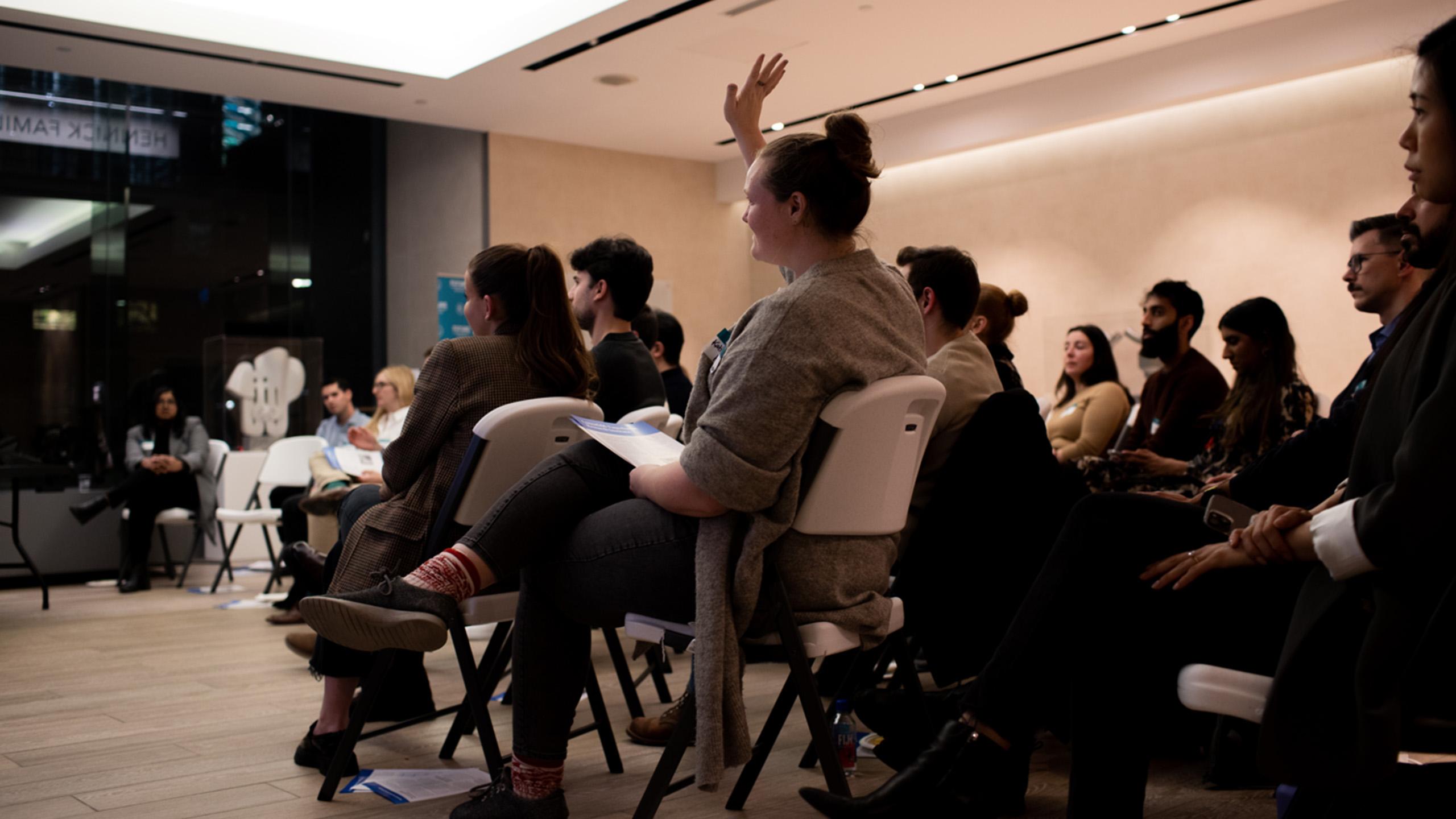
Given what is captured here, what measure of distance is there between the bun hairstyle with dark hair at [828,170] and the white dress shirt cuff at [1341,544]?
0.95m

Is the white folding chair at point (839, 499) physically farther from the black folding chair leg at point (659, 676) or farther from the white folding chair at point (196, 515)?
the white folding chair at point (196, 515)

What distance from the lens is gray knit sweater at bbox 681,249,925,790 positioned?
6.18 ft

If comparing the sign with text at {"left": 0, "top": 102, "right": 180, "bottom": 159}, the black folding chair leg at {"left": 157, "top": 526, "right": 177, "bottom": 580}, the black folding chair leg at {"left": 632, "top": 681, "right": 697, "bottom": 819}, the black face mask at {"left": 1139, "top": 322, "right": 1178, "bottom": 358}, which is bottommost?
the black folding chair leg at {"left": 157, "top": 526, "right": 177, "bottom": 580}

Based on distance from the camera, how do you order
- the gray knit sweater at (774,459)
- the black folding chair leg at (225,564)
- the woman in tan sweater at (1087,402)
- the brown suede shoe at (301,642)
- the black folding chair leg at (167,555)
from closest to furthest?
the gray knit sweater at (774,459), the brown suede shoe at (301,642), the woman in tan sweater at (1087,402), the black folding chair leg at (225,564), the black folding chair leg at (167,555)

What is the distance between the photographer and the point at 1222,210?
7473mm

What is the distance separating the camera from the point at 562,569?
213 centimetres

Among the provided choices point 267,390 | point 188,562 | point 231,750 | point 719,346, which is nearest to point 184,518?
point 188,562

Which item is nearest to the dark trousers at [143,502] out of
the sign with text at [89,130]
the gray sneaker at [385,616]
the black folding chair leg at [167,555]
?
the black folding chair leg at [167,555]

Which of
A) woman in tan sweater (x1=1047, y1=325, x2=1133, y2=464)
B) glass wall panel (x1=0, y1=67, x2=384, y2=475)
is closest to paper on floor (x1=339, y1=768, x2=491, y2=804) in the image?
woman in tan sweater (x1=1047, y1=325, x2=1133, y2=464)

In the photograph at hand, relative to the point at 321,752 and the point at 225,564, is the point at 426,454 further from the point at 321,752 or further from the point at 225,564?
the point at 225,564

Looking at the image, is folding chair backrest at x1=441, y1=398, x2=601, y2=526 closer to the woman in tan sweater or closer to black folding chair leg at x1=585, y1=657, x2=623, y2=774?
black folding chair leg at x1=585, y1=657, x2=623, y2=774

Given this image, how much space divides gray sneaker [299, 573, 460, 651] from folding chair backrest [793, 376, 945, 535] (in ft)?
2.29

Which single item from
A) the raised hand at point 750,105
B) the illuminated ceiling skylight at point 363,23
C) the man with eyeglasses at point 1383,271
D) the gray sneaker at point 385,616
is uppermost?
the illuminated ceiling skylight at point 363,23

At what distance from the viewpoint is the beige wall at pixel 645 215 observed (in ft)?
32.6
